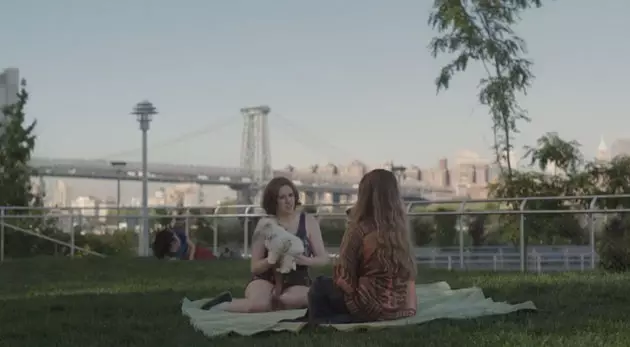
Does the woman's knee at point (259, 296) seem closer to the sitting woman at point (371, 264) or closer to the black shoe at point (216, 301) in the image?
the black shoe at point (216, 301)

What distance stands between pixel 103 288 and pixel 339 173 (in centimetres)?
5937

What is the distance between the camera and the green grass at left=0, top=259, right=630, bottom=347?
16.9 ft

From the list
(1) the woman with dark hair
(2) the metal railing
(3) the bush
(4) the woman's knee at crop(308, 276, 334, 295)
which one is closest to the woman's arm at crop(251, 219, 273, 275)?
(4) the woman's knee at crop(308, 276, 334, 295)

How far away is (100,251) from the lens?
17.6 metres

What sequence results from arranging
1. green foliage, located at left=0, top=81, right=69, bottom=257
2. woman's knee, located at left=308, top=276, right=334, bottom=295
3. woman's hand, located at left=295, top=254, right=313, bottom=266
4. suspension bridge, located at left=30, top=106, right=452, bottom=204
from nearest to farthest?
woman's knee, located at left=308, top=276, right=334, bottom=295 → woman's hand, located at left=295, top=254, right=313, bottom=266 → green foliage, located at left=0, top=81, right=69, bottom=257 → suspension bridge, located at left=30, top=106, right=452, bottom=204

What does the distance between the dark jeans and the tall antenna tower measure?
5812 cm

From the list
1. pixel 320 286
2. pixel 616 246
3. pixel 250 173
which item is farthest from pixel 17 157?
pixel 250 173

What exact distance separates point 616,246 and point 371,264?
6.17 m

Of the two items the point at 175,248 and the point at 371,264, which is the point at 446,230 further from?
the point at 371,264

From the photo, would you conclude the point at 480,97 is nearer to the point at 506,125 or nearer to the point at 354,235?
the point at 506,125

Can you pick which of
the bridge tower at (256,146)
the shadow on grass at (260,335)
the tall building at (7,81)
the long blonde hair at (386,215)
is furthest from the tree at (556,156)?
the bridge tower at (256,146)

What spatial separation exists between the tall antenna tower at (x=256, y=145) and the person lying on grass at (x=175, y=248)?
158 feet

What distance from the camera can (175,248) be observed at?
15.7 metres

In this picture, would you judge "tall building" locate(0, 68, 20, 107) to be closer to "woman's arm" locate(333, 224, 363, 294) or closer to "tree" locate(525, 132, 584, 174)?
"tree" locate(525, 132, 584, 174)
